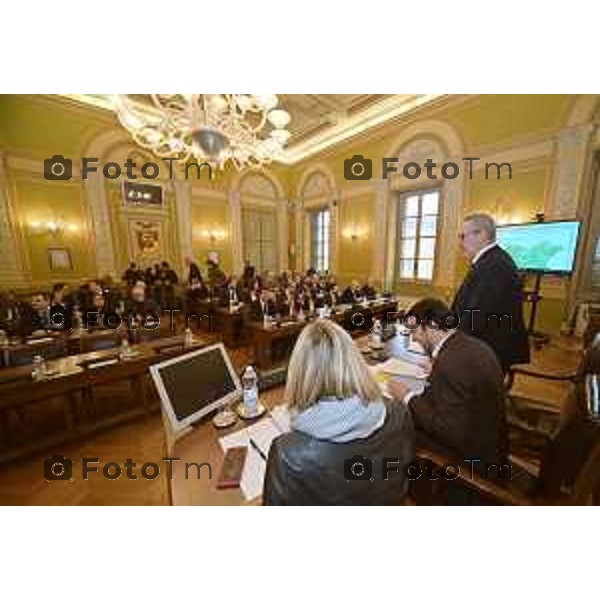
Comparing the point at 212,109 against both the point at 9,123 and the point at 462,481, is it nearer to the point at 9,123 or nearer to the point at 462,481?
the point at 462,481

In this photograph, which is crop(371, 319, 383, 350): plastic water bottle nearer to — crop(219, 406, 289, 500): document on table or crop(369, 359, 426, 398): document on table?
crop(369, 359, 426, 398): document on table

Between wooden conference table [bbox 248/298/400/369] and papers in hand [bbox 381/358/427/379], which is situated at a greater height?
papers in hand [bbox 381/358/427/379]

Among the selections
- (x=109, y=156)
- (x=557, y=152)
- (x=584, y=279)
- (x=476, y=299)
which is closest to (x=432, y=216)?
(x=557, y=152)

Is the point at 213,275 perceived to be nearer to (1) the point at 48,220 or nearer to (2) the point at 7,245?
(1) the point at 48,220

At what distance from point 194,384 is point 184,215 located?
7439mm

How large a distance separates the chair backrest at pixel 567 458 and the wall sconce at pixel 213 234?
27.5ft

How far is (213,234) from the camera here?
850 centimetres

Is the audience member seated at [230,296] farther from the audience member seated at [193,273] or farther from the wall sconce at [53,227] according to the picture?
the wall sconce at [53,227]

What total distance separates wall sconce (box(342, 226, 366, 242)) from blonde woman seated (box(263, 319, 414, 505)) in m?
7.09

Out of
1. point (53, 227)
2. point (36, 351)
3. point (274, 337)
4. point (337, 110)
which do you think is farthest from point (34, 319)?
point (337, 110)

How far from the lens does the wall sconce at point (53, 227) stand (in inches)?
238

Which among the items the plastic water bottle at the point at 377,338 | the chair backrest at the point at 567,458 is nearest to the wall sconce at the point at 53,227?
the plastic water bottle at the point at 377,338

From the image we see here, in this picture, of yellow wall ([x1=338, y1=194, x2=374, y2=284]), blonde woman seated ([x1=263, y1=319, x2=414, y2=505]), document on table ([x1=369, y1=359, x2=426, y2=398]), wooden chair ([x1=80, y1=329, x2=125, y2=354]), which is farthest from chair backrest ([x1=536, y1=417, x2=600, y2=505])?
yellow wall ([x1=338, y1=194, x2=374, y2=284])
